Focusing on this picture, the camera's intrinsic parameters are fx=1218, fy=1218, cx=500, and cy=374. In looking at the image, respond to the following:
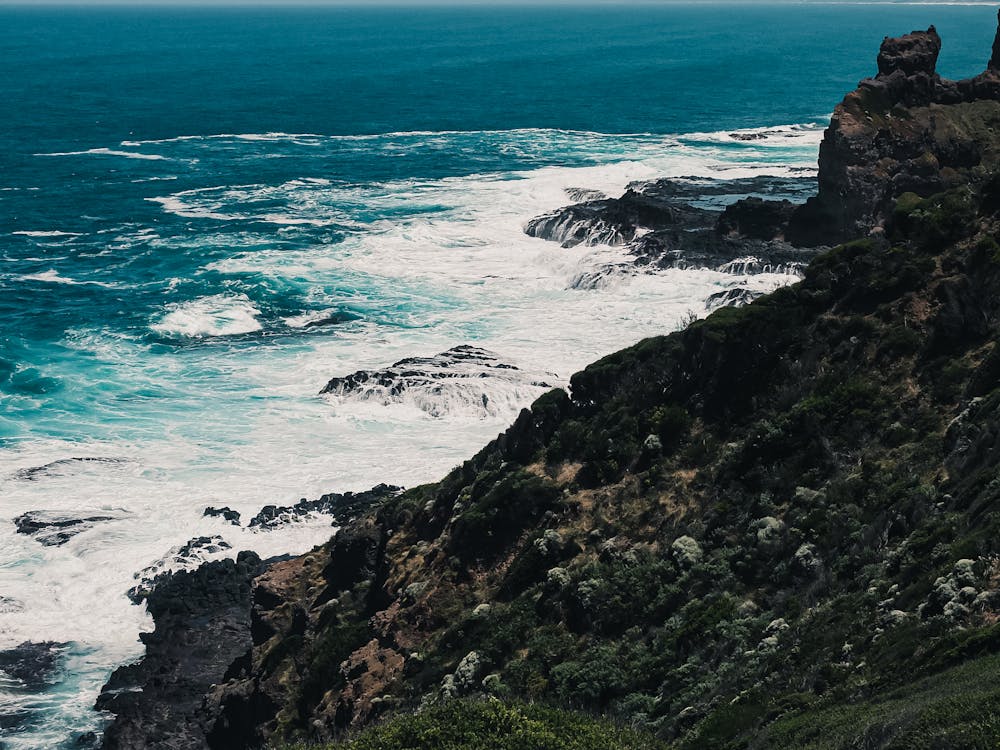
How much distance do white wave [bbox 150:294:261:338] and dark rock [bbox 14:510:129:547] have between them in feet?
73.9

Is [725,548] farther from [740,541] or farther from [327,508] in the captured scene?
[327,508]

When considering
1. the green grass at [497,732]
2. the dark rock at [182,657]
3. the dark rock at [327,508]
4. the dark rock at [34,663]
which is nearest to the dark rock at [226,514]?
the dark rock at [327,508]

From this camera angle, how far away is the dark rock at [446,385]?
5253 cm

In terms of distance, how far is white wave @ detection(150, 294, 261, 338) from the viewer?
213ft

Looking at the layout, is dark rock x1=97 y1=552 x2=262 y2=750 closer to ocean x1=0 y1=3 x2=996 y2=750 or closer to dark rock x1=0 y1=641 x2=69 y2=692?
ocean x1=0 y1=3 x2=996 y2=750

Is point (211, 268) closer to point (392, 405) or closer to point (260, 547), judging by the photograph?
point (392, 405)

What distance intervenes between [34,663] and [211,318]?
1361 inches

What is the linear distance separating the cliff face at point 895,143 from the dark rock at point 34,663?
161ft

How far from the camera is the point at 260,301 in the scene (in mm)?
69438

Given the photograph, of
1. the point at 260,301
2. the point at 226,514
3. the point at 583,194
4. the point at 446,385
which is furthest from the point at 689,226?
the point at 226,514

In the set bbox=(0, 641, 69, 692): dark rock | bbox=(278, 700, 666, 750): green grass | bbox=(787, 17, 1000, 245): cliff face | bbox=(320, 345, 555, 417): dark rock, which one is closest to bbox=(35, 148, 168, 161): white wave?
bbox=(787, 17, 1000, 245): cliff face

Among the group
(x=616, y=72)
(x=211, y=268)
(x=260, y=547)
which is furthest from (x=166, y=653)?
(x=616, y=72)

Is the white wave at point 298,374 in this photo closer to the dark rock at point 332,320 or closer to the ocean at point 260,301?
the ocean at point 260,301

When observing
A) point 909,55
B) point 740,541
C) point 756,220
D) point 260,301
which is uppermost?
point 909,55
